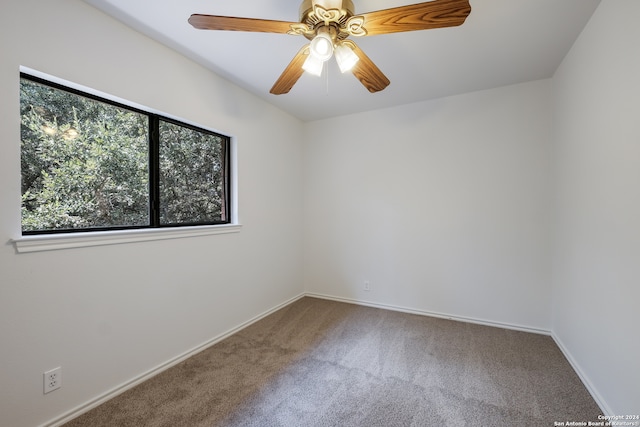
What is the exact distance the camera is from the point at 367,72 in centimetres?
176

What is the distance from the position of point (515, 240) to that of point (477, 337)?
104 cm

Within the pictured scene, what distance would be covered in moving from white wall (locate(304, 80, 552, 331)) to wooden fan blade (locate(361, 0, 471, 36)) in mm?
1939

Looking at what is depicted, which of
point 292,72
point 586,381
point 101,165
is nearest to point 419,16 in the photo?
point 292,72

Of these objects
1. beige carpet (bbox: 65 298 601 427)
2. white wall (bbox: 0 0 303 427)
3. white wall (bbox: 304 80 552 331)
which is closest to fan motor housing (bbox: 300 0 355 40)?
white wall (bbox: 0 0 303 427)

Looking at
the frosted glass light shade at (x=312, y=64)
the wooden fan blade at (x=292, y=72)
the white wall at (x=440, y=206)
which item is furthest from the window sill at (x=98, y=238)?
the white wall at (x=440, y=206)

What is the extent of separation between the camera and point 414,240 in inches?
127

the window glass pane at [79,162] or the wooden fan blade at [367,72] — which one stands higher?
the wooden fan blade at [367,72]

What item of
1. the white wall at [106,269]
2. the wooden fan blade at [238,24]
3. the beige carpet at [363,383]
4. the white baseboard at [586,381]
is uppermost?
the wooden fan blade at [238,24]

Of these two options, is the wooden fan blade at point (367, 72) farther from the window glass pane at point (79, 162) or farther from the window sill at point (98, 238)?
the window sill at point (98, 238)

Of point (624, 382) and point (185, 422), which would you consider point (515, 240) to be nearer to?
point (624, 382)

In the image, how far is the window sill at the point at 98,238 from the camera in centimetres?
144

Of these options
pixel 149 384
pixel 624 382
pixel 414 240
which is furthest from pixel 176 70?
pixel 624 382

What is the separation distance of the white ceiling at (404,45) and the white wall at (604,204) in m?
0.26

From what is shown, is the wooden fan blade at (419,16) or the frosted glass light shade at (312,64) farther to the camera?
the frosted glass light shade at (312,64)
